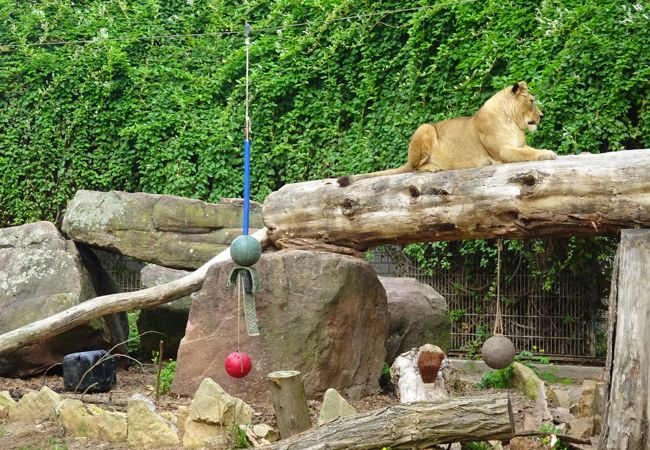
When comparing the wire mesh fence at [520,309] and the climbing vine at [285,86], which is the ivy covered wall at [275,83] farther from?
the wire mesh fence at [520,309]

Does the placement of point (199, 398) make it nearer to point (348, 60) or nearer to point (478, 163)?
point (478, 163)

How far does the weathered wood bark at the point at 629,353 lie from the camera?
5762 millimetres

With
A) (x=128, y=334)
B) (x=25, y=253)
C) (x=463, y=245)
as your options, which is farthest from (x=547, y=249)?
(x=25, y=253)

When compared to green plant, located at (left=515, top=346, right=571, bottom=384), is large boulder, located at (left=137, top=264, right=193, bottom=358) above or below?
above

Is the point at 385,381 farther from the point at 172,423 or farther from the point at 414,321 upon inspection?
the point at 172,423

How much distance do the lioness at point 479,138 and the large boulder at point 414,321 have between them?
201 cm

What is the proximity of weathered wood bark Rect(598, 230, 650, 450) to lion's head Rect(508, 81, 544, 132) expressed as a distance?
7.08 feet

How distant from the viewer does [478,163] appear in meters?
7.77

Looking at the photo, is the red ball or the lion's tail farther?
the lion's tail

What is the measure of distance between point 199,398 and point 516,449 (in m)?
2.34

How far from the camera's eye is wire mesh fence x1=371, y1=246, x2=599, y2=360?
35.8ft

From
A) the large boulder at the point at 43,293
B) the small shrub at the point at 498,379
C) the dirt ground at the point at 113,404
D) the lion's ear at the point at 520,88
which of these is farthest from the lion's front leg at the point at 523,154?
the large boulder at the point at 43,293

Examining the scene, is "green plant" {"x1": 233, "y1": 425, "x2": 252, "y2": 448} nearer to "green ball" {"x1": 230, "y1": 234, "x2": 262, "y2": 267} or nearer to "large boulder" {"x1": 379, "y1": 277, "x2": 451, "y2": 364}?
"green ball" {"x1": 230, "y1": 234, "x2": 262, "y2": 267}

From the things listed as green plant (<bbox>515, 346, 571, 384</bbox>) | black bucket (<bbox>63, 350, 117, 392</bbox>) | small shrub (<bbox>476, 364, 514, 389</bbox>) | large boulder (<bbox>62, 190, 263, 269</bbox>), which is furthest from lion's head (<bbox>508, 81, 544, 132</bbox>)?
black bucket (<bbox>63, 350, 117, 392</bbox>)
